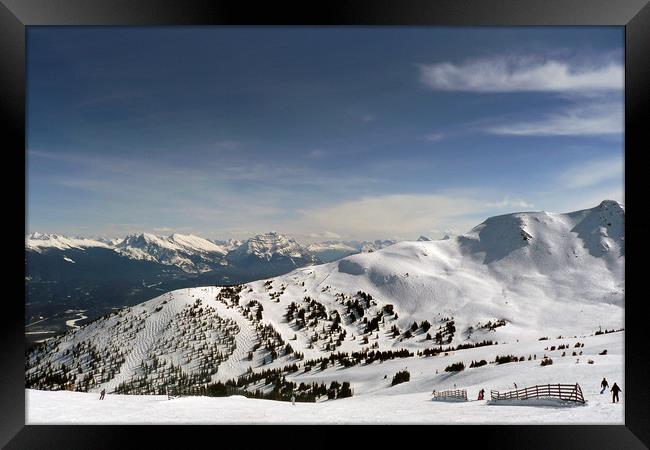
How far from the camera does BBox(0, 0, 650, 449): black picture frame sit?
3.40m

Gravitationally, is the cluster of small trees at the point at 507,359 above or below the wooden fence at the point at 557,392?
below

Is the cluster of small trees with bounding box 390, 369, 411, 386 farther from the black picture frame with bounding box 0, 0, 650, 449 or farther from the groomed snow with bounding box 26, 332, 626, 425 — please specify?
the black picture frame with bounding box 0, 0, 650, 449

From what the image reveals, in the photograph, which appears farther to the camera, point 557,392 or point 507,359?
point 507,359
